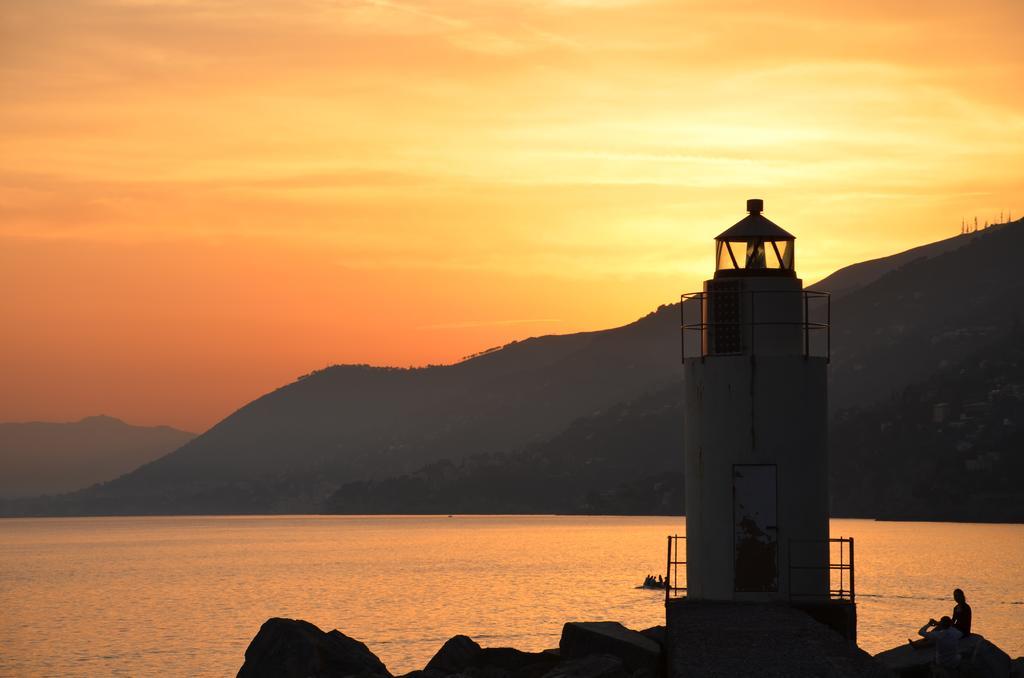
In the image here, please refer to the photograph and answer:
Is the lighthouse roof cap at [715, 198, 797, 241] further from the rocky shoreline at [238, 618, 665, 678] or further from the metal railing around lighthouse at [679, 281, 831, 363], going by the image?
the rocky shoreline at [238, 618, 665, 678]

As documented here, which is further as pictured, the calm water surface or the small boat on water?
the small boat on water

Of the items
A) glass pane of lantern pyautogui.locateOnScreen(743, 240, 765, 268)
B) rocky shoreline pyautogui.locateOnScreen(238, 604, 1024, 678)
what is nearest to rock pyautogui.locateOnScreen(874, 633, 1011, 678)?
rocky shoreline pyautogui.locateOnScreen(238, 604, 1024, 678)

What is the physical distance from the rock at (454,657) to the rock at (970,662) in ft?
45.1

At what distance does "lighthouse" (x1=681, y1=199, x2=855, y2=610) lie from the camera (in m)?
23.9

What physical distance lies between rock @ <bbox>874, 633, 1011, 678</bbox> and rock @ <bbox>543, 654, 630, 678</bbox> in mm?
5237

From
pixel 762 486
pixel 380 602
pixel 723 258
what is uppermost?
pixel 723 258

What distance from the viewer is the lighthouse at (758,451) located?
78.5 feet

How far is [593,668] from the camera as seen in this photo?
2652 centimetres

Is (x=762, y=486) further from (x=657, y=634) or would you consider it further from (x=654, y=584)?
(x=654, y=584)

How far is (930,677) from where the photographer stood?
81.8 ft

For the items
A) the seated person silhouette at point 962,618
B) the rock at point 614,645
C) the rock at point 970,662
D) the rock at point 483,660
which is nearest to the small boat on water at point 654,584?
the rock at point 483,660

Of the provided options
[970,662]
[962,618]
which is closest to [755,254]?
[962,618]

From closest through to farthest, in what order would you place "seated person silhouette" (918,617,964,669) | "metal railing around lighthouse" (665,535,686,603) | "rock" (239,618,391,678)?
"seated person silhouette" (918,617,964,669), "metal railing around lighthouse" (665,535,686,603), "rock" (239,618,391,678)

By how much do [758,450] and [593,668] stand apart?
597 cm
